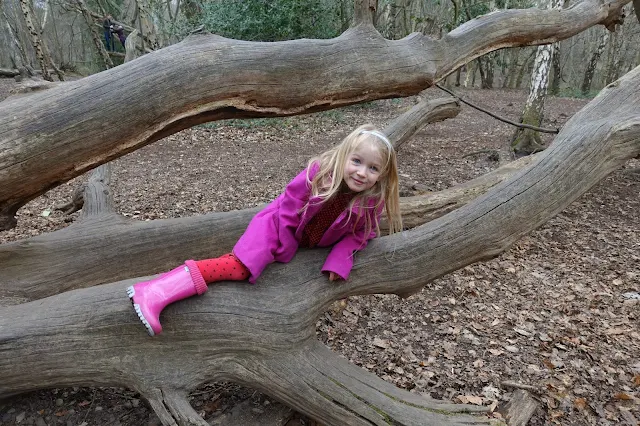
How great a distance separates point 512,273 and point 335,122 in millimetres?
6738

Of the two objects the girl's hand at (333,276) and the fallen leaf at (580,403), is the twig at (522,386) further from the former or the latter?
the girl's hand at (333,276)

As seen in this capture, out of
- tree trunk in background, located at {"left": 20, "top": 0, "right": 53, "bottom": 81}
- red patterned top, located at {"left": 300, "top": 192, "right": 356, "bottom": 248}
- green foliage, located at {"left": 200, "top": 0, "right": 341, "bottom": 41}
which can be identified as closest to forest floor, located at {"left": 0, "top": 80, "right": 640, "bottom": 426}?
red patterned top, located at {"left": 300, "top": 192, "right": 356, "bottom": 248}

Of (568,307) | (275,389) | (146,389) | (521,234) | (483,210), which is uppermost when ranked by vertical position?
(483,210)

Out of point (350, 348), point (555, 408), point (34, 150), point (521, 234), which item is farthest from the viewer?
point (350, 348)

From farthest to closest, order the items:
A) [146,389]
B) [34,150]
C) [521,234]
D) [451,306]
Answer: [451,306] < [521,234] < [34,150] < [146,389]

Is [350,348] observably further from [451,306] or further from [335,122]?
[335,122]

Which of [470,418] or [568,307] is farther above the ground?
[470,418]

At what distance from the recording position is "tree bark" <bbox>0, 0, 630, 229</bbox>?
7.71ft

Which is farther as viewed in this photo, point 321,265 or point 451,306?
point 451,306

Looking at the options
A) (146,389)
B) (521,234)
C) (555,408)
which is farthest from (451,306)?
(146,389)

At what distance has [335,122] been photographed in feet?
34.9

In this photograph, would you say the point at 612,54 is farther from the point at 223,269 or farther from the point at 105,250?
the point at 223,269

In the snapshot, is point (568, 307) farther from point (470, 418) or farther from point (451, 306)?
point (470, 418)

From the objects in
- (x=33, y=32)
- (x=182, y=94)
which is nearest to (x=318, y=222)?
(x=182, y=94)
